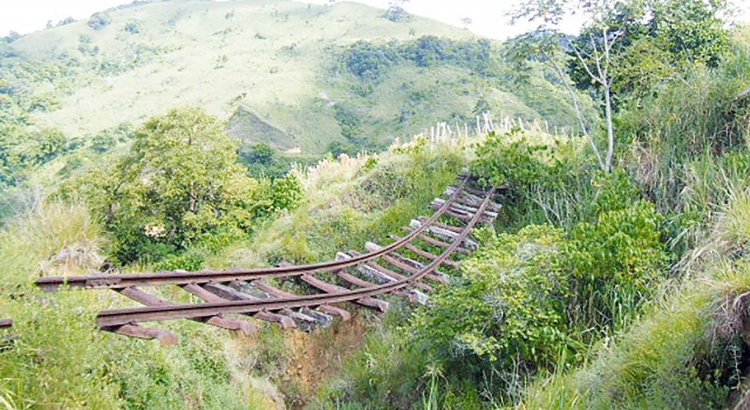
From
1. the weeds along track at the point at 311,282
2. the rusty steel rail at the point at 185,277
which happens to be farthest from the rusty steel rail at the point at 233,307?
the rusty steel rail at the point at 185,277

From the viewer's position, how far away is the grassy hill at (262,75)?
2250 inches

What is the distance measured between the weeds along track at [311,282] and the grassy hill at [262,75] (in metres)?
30.4

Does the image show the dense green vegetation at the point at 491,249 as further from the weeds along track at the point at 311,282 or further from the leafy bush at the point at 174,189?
the weeds along track at the point at 311,282

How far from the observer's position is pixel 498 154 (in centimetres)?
937

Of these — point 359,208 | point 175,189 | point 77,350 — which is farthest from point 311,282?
point 175,189

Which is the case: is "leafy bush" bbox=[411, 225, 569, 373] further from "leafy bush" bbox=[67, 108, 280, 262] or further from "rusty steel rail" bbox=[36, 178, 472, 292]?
"leafy bush" bbox=[67, 108, 280, 262]

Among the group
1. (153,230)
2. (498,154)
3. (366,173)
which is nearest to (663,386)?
(498,154)

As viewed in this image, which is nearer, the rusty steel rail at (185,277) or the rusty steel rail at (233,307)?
the rusty steel rail at (233,307)

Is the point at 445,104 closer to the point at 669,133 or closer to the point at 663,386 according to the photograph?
the point at 669,133

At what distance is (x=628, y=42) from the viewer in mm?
9977

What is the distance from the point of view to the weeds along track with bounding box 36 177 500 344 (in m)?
3.75

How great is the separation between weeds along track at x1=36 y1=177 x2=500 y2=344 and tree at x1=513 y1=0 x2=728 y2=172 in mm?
2265

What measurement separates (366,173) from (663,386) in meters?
8.47

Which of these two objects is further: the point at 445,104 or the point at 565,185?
the point at 445,104
